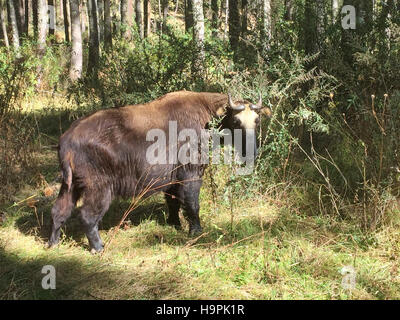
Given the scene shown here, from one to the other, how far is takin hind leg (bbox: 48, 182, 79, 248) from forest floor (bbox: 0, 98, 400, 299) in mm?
140

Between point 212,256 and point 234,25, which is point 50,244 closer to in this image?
point 212,256

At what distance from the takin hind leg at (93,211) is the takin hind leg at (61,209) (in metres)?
0.24

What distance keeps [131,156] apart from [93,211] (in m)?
0.76

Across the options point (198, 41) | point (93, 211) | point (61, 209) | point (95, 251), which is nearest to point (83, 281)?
point (95, 251)

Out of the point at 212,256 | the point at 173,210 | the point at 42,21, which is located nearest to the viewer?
the point at 212,256

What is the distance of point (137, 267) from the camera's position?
4.45 meters

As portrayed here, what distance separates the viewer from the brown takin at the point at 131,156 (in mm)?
4863

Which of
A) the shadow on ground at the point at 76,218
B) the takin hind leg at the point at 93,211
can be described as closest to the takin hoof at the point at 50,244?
the shadow on ground at the point at 76,218

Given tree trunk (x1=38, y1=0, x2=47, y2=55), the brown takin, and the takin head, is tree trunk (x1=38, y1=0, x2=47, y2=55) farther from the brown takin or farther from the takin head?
the takin head

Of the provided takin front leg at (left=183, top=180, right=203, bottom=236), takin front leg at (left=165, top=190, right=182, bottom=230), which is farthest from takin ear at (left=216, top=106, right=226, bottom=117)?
takin front leg at (left=165, top=190, right=182, bottom=230)

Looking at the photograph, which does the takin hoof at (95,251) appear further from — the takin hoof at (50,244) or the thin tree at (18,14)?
the thin tree at (18,14)

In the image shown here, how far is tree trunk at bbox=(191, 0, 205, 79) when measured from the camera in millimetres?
7805

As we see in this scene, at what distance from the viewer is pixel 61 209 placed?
5070 millimetres
